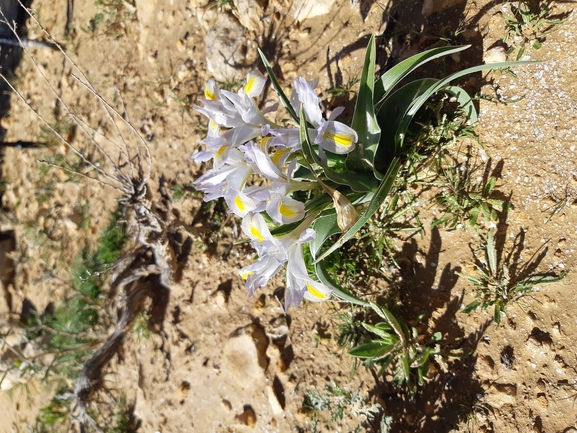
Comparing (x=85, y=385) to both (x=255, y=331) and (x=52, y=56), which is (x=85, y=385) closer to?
(x=255, y=331)

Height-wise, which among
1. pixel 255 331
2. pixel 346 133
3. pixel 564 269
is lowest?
pixel 255 331

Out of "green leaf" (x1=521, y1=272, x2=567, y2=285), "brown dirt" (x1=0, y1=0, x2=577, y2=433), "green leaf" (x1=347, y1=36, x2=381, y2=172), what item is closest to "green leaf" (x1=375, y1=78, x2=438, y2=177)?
"green leaf" (x1=347, y1=36, x2=381, y2=172)

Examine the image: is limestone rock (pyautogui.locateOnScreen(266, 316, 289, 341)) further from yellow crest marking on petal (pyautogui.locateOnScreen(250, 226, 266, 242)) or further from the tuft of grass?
the tuft of grass

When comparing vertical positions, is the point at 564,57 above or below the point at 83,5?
above

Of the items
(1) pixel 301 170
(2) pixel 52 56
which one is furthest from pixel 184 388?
(2) pixel 52 56

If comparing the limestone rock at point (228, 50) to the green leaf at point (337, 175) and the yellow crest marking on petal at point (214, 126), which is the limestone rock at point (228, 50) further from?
the green leaf at point (337, 175)

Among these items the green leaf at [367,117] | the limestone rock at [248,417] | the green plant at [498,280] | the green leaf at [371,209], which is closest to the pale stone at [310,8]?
the green leaf at [367,117]
